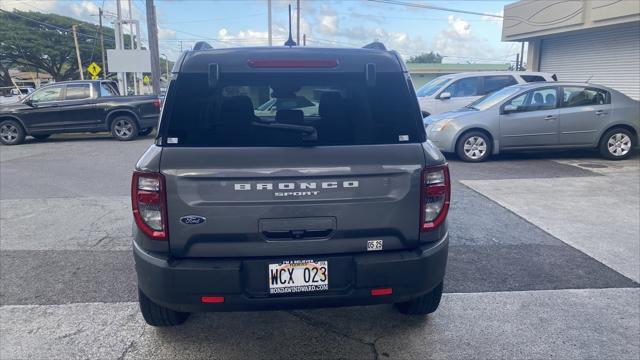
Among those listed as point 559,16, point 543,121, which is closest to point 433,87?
point 543,121

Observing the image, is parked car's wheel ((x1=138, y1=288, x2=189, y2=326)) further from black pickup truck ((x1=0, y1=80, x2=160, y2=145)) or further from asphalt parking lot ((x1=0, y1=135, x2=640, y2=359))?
black pickup truck ((x1=0, y1=80, x2=160, y2=145))

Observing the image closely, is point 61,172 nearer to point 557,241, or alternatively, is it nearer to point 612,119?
point 557,241

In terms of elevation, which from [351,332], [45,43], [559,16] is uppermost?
[45,43]

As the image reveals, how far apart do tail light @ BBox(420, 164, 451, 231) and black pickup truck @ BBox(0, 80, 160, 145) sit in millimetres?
13217

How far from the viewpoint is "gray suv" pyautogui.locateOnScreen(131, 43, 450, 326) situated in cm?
248

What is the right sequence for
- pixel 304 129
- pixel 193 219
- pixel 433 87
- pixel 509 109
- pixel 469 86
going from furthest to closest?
pixel 433 87 → pixel 469 86 → pixel 509 109 → pixel 304 129 → pixel 193 219

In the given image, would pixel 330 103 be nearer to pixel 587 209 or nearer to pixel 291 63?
pixel 291 63

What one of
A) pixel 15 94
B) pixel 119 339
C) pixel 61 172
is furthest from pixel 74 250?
pixel 15 94

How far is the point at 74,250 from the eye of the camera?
16.1 ft

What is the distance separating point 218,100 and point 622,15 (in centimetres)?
1413

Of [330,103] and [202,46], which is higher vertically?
[202,46]

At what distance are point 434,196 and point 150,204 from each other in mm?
1583

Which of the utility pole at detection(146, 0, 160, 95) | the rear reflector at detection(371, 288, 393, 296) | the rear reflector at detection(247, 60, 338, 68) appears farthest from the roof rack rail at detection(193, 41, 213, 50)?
the utility pole at detection(146, 0, 160, 95)

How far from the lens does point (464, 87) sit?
1300 cm
